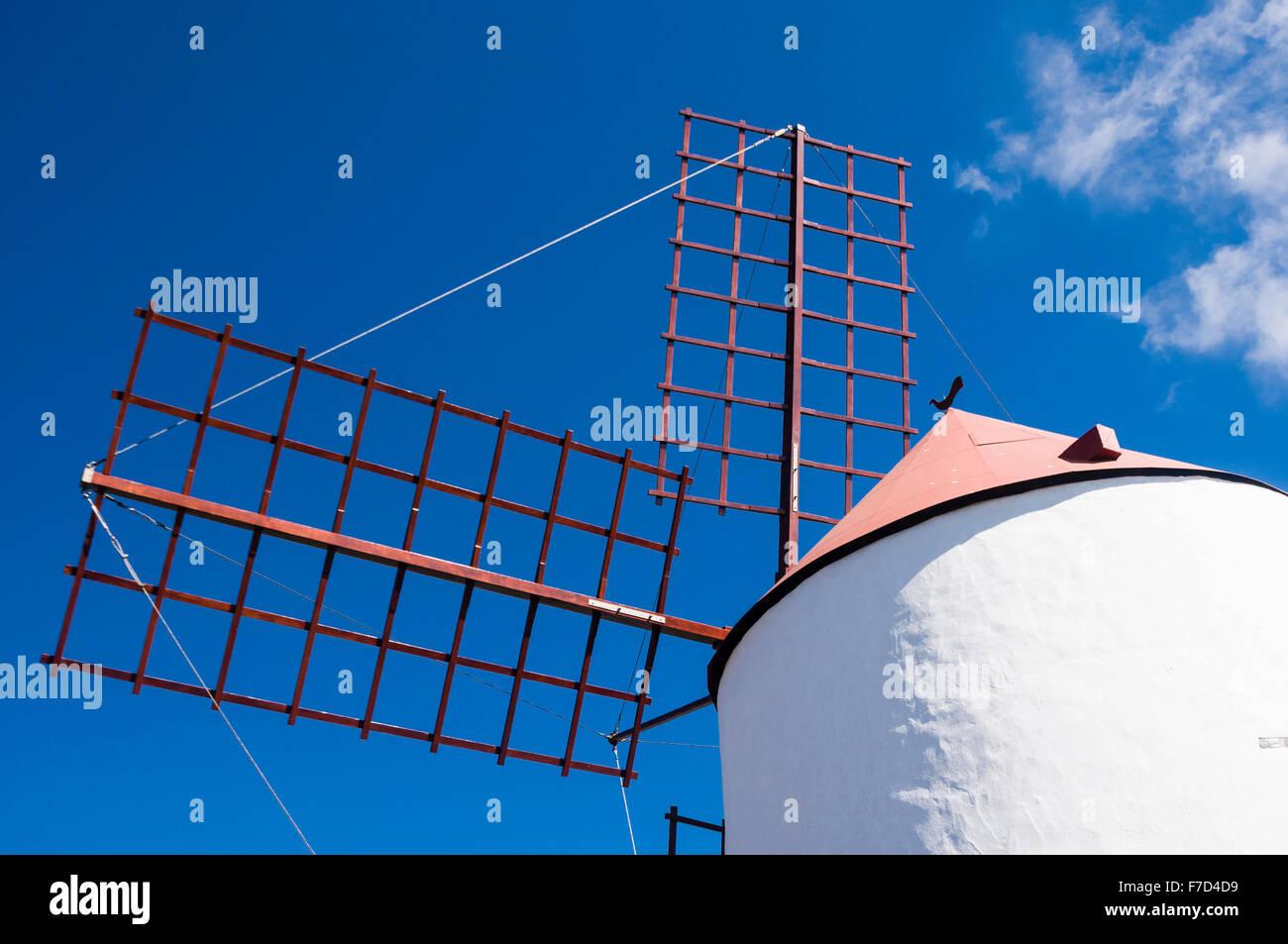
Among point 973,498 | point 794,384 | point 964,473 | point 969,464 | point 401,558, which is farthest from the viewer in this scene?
point 794,384

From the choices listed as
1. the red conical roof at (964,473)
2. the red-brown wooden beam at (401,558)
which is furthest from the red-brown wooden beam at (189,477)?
the red conical roof at (964,473)

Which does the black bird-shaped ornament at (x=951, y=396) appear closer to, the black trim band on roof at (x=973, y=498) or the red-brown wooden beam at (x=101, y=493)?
the black trim band on roof at (x=973, y=498)

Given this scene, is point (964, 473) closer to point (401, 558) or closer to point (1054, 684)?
point (1054, 684)

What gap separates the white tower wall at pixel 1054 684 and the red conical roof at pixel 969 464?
0.80 ft

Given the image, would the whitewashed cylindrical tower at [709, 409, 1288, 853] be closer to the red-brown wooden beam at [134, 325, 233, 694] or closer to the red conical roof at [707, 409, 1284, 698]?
the red conical roof at [707, 409, 1284, 698]

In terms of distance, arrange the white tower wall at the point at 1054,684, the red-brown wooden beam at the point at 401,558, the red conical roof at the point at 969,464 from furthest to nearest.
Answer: the red-brown wooden beam at the point at 401,558 → the red conical roof at the point at 969,464 → the white tower wall at the point at 1054,684

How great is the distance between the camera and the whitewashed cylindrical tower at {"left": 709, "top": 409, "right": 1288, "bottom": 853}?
5.83 metres

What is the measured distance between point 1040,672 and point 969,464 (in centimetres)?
172

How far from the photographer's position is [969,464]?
24.3 feet

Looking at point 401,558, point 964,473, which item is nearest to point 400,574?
point 401,558

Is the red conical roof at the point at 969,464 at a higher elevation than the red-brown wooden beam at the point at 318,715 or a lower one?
higher

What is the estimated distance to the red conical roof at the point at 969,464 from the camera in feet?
22.6
